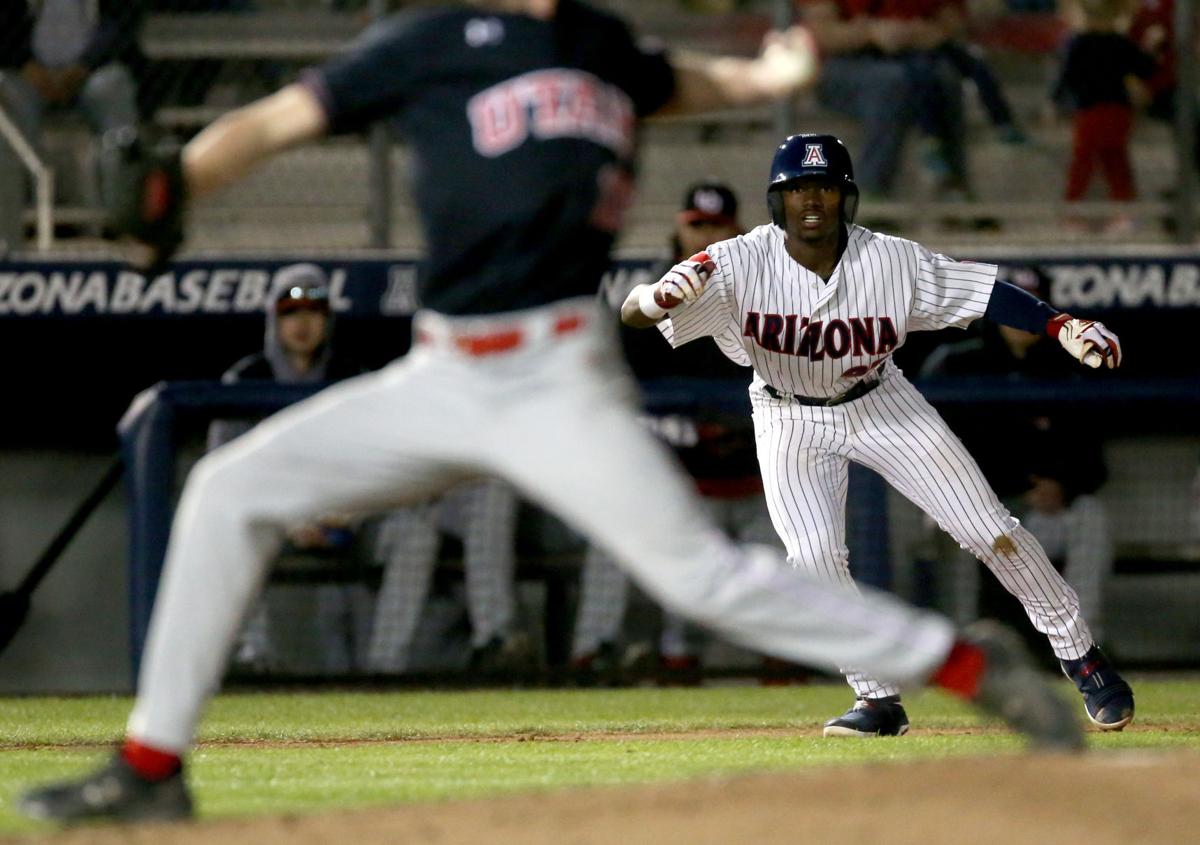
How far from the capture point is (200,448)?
7.98 metres

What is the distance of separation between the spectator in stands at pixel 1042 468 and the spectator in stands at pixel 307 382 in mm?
2471

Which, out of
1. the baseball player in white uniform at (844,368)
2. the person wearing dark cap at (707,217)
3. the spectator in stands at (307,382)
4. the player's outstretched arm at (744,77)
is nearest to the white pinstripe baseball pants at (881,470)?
the baseball player in white uniform at (844,368)

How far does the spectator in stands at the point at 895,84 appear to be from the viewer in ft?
28.2

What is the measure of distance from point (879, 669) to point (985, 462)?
4.67 meters

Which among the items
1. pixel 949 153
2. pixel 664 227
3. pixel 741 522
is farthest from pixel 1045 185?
pixel 741 522

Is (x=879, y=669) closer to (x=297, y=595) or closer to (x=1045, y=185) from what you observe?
(x=297, y=595)

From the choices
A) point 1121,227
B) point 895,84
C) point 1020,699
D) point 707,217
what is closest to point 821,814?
point 1020,699

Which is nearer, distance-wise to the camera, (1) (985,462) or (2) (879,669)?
(2) (879,669)

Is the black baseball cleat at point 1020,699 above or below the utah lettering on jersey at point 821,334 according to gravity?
below

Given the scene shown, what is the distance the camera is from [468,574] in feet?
25.7

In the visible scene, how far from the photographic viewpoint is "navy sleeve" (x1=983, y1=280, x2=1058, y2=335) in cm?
540

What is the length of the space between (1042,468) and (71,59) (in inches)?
177

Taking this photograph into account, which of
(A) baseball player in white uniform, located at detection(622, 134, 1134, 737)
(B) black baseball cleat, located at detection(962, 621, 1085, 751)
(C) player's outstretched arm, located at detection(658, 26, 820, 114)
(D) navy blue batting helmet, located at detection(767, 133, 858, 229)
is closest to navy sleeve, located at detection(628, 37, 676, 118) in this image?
(C) player's outstretched arm, located at detection(658, 26, 820, 114)

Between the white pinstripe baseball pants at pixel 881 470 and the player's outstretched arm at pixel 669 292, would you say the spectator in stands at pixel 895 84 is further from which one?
the player's outstretched arm at pixel 669 292
